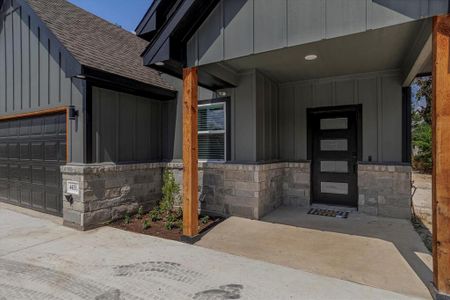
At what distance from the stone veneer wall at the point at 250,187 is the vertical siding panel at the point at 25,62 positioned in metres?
3.44

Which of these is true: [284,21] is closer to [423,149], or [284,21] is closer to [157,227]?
[157,227]

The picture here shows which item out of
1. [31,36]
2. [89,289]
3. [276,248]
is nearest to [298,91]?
[276,248]

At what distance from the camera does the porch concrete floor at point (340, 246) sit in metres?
3.07

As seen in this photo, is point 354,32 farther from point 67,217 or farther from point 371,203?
point 67,217

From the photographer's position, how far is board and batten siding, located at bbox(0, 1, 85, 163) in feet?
16.5

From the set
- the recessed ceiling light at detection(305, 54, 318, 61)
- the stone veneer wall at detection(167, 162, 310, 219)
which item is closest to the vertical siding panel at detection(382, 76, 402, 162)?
the stone veneer wall at detection(167, 162, 310, 219)

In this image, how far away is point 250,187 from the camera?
5289 millimetres

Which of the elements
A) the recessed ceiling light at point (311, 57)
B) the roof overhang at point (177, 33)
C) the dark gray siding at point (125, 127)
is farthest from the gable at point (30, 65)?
the recessed ceiling light at point (311, 57)

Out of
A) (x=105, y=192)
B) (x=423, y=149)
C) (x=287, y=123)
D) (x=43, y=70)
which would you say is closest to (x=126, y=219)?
(x=105, y=192)

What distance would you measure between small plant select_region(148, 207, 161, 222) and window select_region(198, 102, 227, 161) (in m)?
1.48

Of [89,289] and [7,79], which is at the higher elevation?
[7,79]

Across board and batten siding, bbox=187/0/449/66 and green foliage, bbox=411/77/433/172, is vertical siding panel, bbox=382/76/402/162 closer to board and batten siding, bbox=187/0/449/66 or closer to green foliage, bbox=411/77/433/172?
board and batten siding, bbox=187/0/449/66

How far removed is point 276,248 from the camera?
12.7 feet

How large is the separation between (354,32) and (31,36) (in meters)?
6.37
